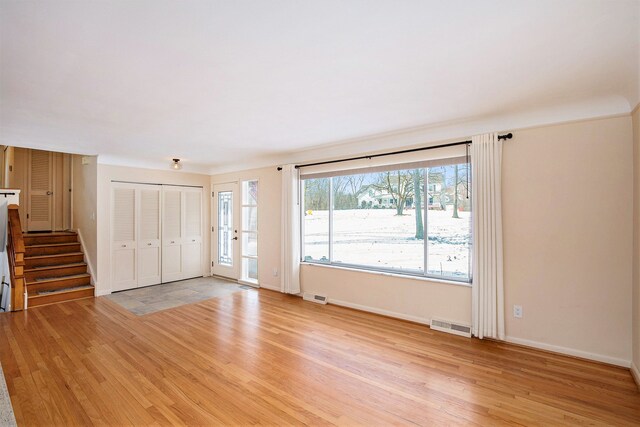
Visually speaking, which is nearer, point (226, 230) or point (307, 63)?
point (307, 63)

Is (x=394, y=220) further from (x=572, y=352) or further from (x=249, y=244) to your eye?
(x=249, y=244)

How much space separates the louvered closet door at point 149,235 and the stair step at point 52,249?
1.27 m

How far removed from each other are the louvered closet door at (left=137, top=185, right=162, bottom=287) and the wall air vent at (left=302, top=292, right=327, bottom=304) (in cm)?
324

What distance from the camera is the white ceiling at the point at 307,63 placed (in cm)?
158

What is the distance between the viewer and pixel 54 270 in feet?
17.1

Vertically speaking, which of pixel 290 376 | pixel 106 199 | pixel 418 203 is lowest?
pixel 290 376

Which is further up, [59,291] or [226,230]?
[226,230]

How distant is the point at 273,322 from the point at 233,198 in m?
3.28

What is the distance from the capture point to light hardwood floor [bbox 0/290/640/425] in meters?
2.13

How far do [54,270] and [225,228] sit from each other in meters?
3.01

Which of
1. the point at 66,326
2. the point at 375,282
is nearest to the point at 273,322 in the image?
the point at 375,282

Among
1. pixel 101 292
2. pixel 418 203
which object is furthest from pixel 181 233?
pixel 418 203

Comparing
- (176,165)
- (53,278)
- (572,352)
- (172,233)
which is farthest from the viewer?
(172,233)

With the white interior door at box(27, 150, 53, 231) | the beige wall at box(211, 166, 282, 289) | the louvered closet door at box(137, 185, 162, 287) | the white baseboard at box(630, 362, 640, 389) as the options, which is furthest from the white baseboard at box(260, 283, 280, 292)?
the white interior door at box(27, 150, 53, 231)
